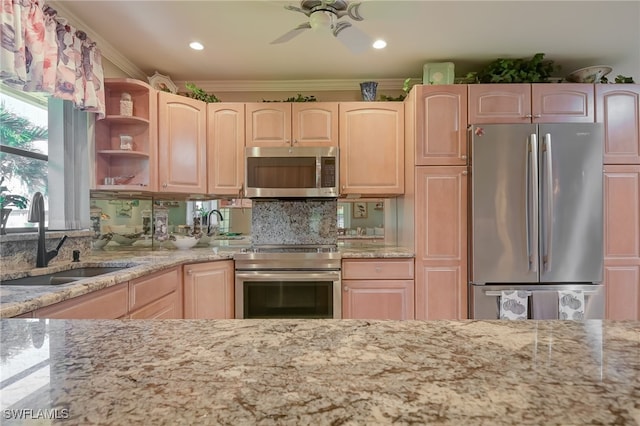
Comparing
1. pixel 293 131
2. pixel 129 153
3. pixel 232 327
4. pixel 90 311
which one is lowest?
pixel 90 311

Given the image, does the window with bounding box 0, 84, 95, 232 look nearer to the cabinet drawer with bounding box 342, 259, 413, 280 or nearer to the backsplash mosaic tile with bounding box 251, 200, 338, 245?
the backsplash mosaic tile with bounding box 251, 200, 338, 245

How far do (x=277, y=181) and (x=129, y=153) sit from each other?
1.12m

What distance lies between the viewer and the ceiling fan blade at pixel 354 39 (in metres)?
2.24

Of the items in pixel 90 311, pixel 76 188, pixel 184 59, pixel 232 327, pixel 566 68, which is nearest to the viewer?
pixel 232 327

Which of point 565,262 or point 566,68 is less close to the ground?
point 566,68

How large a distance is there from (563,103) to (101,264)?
343cm

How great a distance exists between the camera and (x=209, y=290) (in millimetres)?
2449

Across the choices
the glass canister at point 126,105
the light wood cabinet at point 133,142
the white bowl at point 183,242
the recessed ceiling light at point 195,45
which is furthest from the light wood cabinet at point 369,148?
the glass canister at point 126,105

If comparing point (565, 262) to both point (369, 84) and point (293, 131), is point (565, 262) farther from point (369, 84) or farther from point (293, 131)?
point (293, 131)

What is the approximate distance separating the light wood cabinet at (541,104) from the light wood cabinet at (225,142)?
1.91 metres

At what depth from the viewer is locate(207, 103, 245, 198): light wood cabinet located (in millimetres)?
2812

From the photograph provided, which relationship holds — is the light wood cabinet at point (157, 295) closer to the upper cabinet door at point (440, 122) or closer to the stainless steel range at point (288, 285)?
the stainless steel range at point (288, 285)

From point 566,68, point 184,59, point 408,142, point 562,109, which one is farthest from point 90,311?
point 566,68

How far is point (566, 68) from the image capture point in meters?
2.86
